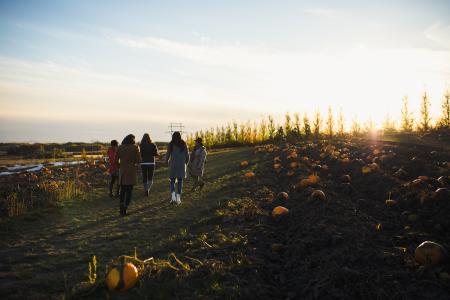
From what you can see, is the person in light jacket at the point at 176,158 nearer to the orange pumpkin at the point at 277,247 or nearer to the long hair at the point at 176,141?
the long hair at the point at 176,141

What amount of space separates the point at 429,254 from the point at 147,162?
9.96m

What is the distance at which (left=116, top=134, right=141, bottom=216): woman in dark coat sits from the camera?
1000 cm

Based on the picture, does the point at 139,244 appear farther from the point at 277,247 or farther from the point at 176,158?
the point at 176,158

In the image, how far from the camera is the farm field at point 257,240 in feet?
15.6

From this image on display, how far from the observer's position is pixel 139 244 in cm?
709

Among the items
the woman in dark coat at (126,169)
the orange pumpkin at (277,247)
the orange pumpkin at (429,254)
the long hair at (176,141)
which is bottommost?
the orange pumpkin at (277,247)

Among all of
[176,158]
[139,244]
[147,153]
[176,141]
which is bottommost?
[139,244]

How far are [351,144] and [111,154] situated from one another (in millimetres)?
11811

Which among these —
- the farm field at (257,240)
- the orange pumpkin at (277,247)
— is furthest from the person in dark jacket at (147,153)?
the orange pumpkin at (277,247)

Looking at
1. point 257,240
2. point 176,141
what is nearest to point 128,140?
point 176,141

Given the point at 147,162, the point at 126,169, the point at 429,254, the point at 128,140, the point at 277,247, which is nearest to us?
the point at 429,254

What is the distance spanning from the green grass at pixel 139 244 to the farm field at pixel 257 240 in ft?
0.08

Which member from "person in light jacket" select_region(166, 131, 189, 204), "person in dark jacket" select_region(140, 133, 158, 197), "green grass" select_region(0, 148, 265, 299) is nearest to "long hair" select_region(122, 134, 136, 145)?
"person in light jacket" select_region(166, 131, 189, 204)

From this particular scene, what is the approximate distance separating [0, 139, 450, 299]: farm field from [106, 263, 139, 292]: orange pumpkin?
94 millimetres
